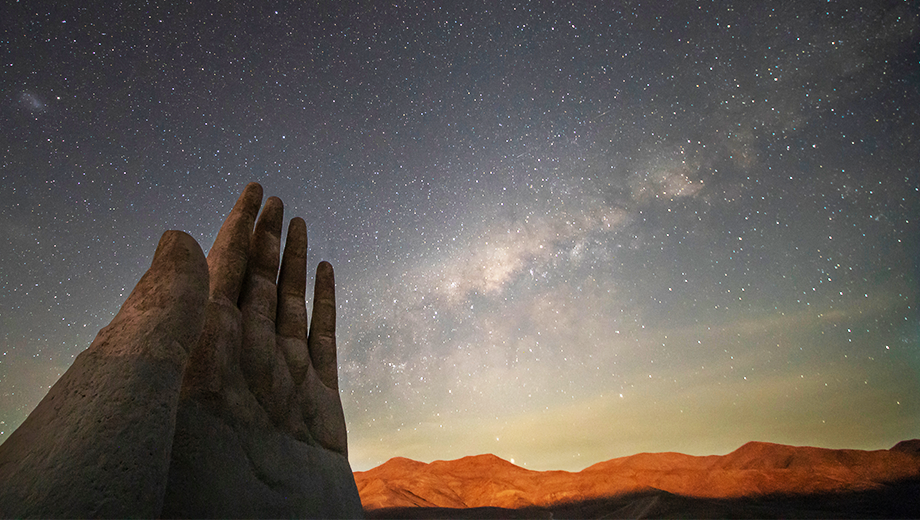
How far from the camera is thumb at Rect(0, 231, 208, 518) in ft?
16.8

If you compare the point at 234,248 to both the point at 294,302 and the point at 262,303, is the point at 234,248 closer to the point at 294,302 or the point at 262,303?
the point at 262,303

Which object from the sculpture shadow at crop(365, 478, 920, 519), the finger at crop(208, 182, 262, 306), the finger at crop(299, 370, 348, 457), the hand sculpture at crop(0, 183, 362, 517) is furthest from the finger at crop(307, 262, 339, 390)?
the sculpture shadow at crop(365, 478, 920, 519)

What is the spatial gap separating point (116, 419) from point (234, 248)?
600cm

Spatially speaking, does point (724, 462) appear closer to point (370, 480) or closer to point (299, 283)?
point (370, 480)

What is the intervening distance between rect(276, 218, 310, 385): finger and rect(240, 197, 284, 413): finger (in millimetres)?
537

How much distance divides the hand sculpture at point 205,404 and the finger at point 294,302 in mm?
32

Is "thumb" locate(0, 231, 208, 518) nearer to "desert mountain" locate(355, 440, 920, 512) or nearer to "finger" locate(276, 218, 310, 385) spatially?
"finger" locate(276, 218, 310, 385)

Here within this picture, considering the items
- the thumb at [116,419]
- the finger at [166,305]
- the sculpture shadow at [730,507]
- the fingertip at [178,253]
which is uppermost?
the fingertip at [178,253]

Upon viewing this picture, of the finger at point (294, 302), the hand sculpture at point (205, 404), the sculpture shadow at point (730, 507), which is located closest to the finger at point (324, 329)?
the hand sculpture at point (205, 404)

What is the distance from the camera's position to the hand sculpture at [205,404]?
537 cm

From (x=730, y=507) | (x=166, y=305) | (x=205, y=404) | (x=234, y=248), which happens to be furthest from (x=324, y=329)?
(x=730, y=507)

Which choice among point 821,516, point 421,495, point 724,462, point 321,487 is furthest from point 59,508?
point 724,462

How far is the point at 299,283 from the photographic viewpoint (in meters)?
12.8

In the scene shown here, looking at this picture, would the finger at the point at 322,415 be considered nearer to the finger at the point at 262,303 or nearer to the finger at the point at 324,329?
the finger at the point at 324,329
